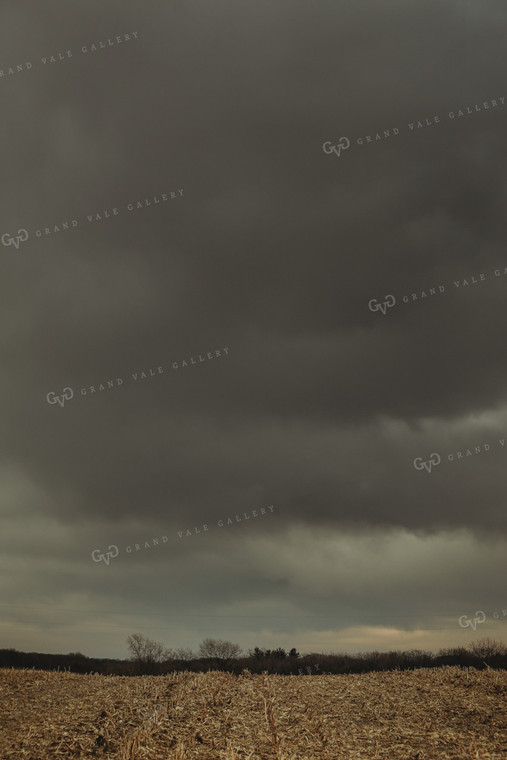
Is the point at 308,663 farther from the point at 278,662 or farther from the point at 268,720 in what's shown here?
the point at 268,720

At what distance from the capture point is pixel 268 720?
21562 millimetres

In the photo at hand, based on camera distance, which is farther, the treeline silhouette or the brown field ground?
the treeline silhouette

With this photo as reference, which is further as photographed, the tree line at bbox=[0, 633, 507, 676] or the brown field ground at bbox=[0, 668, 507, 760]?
the tree line at bbox=[0, 633, 507, 676]

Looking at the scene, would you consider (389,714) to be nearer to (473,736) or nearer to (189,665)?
(473,736)

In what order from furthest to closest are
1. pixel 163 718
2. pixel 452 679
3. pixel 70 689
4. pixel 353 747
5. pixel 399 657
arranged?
pixel 399 657, pixel 70 689, pixel 452 679, pixel 163 718, pixel 353 747

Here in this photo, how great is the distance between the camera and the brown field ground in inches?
701

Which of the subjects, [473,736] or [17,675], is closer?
[473,736]

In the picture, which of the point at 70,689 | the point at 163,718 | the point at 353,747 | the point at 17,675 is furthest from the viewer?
the point at 17,675

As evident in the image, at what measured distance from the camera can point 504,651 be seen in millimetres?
50406

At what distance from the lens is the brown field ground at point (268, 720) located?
17.8 m

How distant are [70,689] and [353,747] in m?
20.7

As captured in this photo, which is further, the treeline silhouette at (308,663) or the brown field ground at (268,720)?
the treeline silhouette at (308,663)

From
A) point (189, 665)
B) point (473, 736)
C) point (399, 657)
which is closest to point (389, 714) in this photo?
point (473, 736)

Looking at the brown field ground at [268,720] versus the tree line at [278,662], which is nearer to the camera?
the brown field ground at [268,720]
